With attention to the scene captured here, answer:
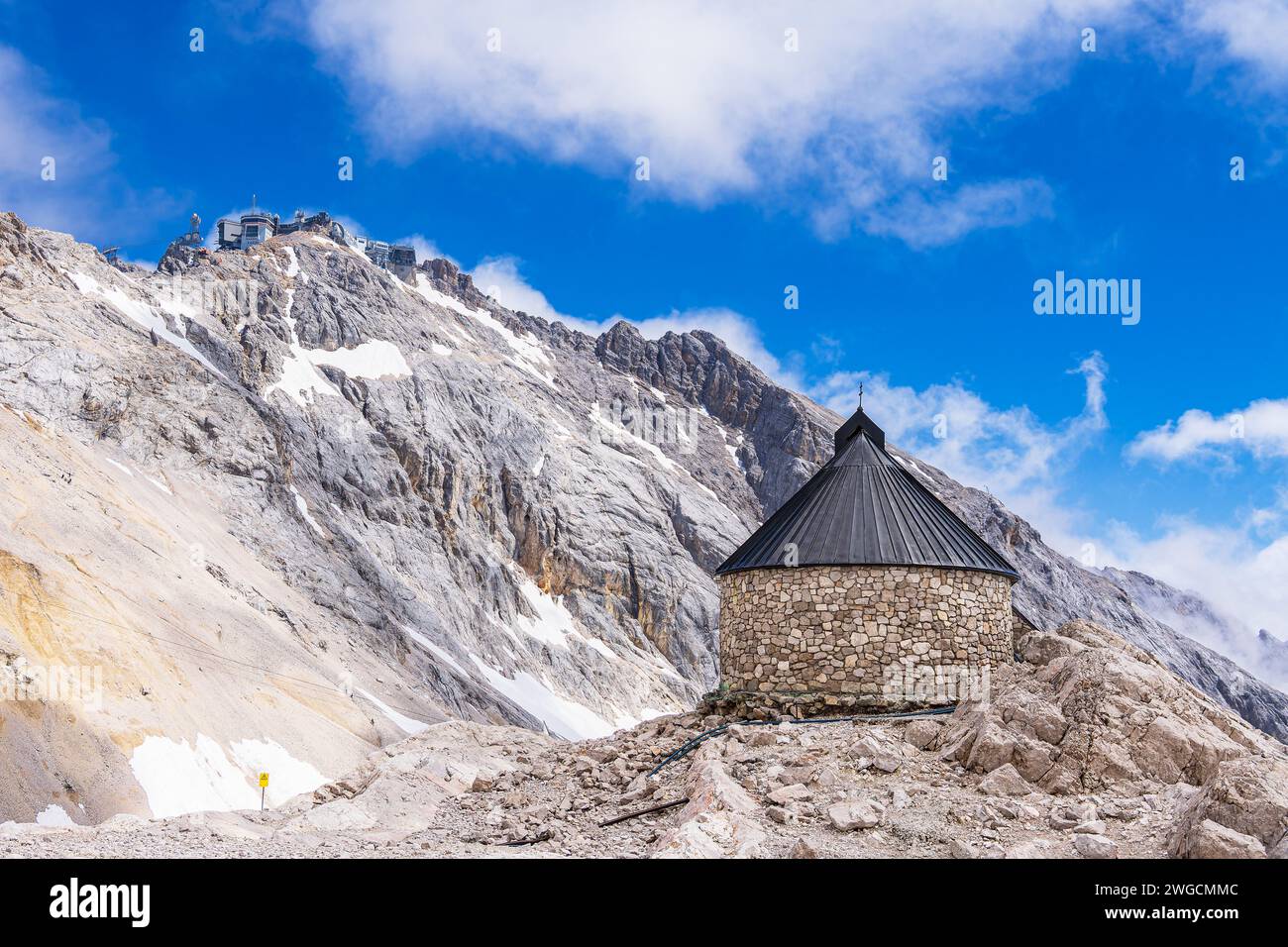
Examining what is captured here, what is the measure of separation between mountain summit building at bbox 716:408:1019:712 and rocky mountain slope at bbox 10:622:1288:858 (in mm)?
985

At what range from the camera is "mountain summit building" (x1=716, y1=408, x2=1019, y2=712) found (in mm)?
19078

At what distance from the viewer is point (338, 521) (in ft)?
260

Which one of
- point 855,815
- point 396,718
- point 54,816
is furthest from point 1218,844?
point 396,718

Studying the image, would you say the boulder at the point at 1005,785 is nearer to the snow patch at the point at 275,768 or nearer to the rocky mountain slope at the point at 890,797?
Answer: the rocky mountain slope at the point at 890,797

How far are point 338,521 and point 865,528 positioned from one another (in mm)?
64506

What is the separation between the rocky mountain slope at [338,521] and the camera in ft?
121

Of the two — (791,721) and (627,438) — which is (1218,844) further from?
(627,438)

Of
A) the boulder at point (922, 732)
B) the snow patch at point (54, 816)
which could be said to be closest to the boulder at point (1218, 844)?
the boulder at point (922, 732)

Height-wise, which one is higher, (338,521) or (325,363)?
(325,363)

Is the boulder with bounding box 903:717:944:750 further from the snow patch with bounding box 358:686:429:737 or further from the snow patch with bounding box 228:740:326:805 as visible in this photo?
the snow patch with bounding box 358:686:429:737

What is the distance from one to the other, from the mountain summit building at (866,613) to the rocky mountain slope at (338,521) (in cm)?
2006

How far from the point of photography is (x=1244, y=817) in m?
11.2
